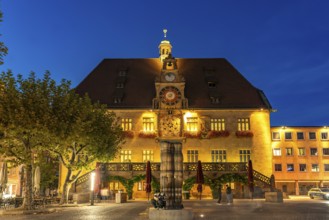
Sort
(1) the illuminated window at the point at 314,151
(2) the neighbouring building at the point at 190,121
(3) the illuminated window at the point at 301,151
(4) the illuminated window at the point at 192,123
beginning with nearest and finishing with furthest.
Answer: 1. (2) the neighbouring building at the point at 190,121
2. (4) the illuminated window at the point at 192,123
3. (1) the illuminated window at the point at 314,151
4. (3) the illuminated window at the point at 301,151

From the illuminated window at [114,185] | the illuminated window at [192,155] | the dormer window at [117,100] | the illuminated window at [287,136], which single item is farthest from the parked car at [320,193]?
the dormer window at [117,100]

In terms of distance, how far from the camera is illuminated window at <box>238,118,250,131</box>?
1941 inches

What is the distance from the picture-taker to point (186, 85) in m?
52.7

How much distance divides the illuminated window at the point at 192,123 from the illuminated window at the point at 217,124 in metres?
2.15

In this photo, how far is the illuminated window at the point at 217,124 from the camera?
1938 inches

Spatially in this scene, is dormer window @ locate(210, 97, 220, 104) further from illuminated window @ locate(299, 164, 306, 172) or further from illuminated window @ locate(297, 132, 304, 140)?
illuminated window @ locate(299, 164, 306, 172)

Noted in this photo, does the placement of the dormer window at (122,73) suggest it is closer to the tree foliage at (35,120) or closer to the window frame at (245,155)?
the window frame at (245,155)

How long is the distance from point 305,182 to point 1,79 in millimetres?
53761

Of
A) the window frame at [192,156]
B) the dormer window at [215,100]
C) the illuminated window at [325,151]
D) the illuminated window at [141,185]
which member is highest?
the dormer window at [215,100]

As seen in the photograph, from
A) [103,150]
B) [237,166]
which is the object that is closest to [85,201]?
[103,150]

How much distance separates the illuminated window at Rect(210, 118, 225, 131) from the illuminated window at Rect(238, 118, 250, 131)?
2.23 meters

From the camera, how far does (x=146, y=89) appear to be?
52.6 m

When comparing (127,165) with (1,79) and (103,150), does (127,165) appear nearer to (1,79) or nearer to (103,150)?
(103,150)

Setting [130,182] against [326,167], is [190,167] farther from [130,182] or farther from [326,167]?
[326,167]
